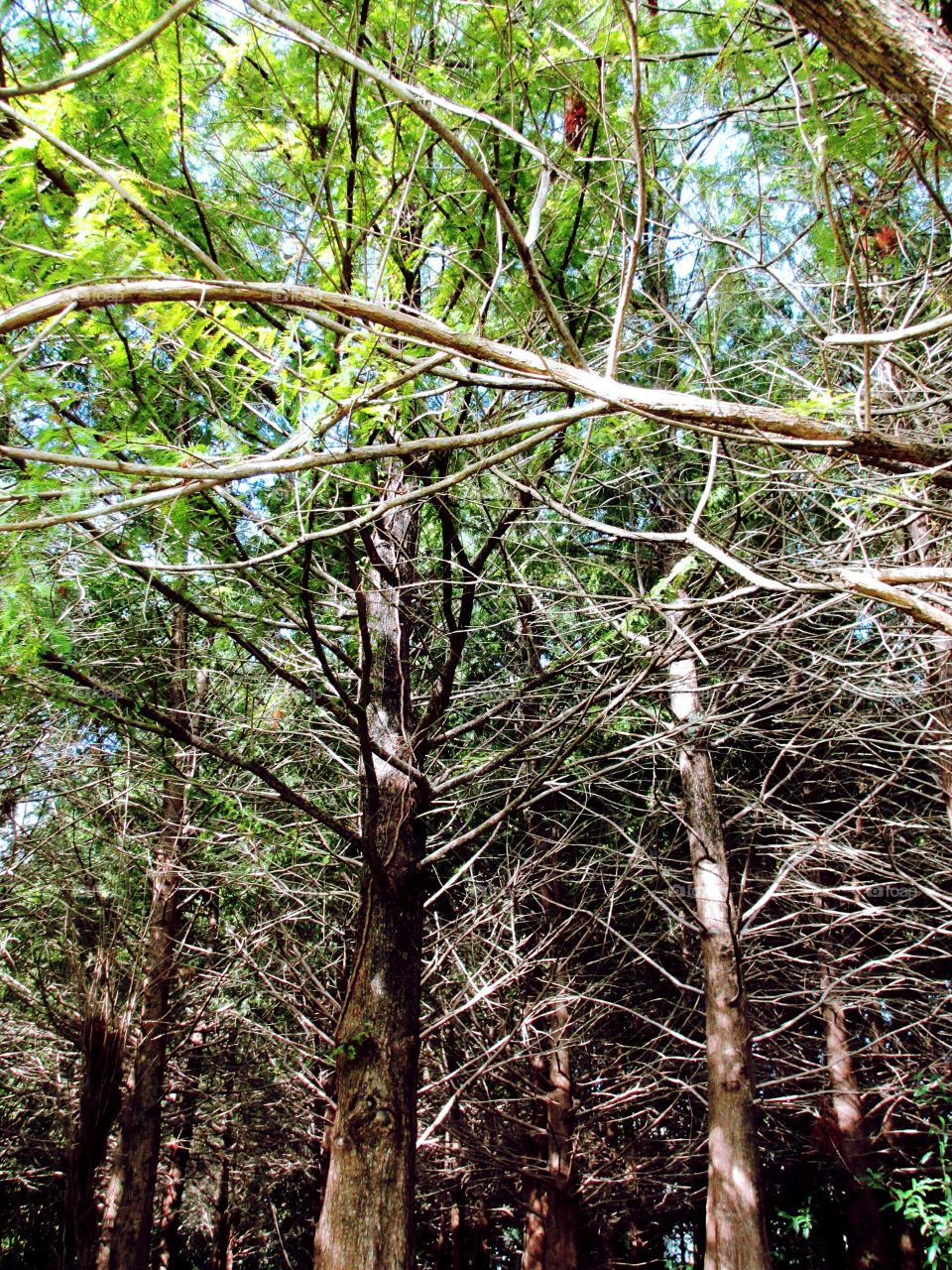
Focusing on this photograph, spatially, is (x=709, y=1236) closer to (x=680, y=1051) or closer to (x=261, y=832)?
(x=680, y=1051)

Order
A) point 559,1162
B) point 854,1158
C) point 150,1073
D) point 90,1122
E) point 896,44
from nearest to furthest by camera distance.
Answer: point 896,44 → point 90,1122 → point 150,1073 → point 559,1162 → point 854,1158

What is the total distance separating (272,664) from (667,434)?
240 cm

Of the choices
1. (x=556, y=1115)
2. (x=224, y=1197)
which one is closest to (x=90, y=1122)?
(x=556, y=1115)

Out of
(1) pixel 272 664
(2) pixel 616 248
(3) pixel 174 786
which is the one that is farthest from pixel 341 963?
(2) pixel 616 248

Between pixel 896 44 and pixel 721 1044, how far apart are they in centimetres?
585

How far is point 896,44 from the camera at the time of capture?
1776mm

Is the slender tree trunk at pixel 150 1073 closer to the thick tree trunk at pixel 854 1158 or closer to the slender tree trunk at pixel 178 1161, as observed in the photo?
the slender tree trunk at pixel 178 1161

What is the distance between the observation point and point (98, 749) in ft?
22.4

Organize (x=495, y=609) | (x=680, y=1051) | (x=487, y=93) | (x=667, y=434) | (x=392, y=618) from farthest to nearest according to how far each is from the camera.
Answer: (x=680, y=1051)
(x=495, y=609)
(x=392, y=618)
(x=667, y=434)
(x=487, y=93)

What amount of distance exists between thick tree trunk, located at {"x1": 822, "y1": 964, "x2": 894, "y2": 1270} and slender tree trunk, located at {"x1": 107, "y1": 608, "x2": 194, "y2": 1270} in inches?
241

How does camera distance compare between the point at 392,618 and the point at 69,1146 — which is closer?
the point at 69,1146

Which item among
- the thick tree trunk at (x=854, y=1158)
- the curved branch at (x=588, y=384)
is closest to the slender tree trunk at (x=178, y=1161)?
the thick tree trunk at (x=854, y=1158)

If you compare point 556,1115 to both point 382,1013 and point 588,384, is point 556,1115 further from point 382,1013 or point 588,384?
point 588,384

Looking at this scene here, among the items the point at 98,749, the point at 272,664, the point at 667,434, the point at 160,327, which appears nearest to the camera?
the point at 160,327
